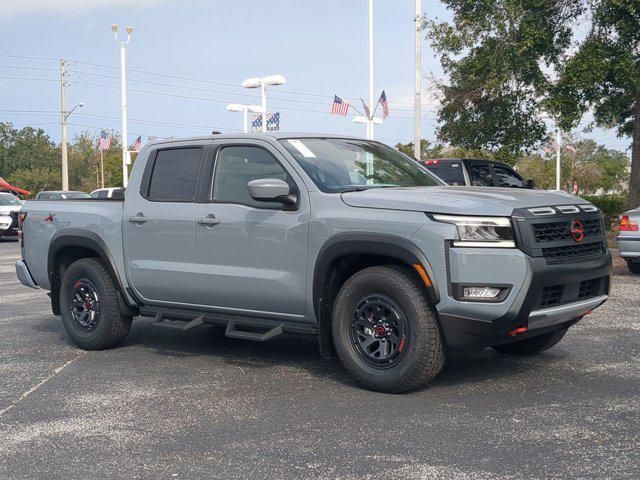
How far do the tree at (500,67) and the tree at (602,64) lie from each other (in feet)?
1.71

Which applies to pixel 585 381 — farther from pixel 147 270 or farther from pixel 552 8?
pixel 552 8

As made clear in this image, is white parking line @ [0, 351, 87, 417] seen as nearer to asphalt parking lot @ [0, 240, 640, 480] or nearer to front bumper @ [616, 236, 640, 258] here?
asphalt parking lot @ [0, 240, 640, 480]

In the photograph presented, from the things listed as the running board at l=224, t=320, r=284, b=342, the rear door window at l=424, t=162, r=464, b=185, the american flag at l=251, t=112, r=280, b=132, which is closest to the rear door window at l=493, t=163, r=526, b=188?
the rear door window at l=424, t=162, r=464, b=185

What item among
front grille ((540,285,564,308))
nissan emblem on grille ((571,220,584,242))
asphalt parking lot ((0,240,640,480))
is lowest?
asphalt parking lot ((0,240,640,480))

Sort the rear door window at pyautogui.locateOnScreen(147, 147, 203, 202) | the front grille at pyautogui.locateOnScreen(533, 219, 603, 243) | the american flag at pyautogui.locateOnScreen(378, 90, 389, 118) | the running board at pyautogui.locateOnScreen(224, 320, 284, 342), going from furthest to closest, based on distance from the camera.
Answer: the american flag at pyautogui.locateOnScreen(378, 90, 389, 118)
the rear door window at pyautogui.locateOnScreen(147, 147, 203, 202)
the running board at pyautogui.locateOnScreen(224, 320, 284, 342)
the front grille at pyautogui.locateOnScreen(533, 219, 603, 243)

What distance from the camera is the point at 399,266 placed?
5.88 m

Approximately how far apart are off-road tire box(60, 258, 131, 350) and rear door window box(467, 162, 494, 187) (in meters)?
9.65

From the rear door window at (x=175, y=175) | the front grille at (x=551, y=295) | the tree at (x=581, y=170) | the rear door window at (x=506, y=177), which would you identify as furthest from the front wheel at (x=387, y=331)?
the tree at (x=581, y=170)

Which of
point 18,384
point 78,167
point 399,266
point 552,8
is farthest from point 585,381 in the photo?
point 78,167

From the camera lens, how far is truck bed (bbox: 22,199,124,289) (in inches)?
296

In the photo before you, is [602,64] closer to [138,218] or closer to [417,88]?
[417,88]

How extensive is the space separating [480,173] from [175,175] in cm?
1002

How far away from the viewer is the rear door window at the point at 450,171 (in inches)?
629

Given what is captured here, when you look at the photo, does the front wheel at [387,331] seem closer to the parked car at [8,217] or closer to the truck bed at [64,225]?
the truck bed at [64,225]
